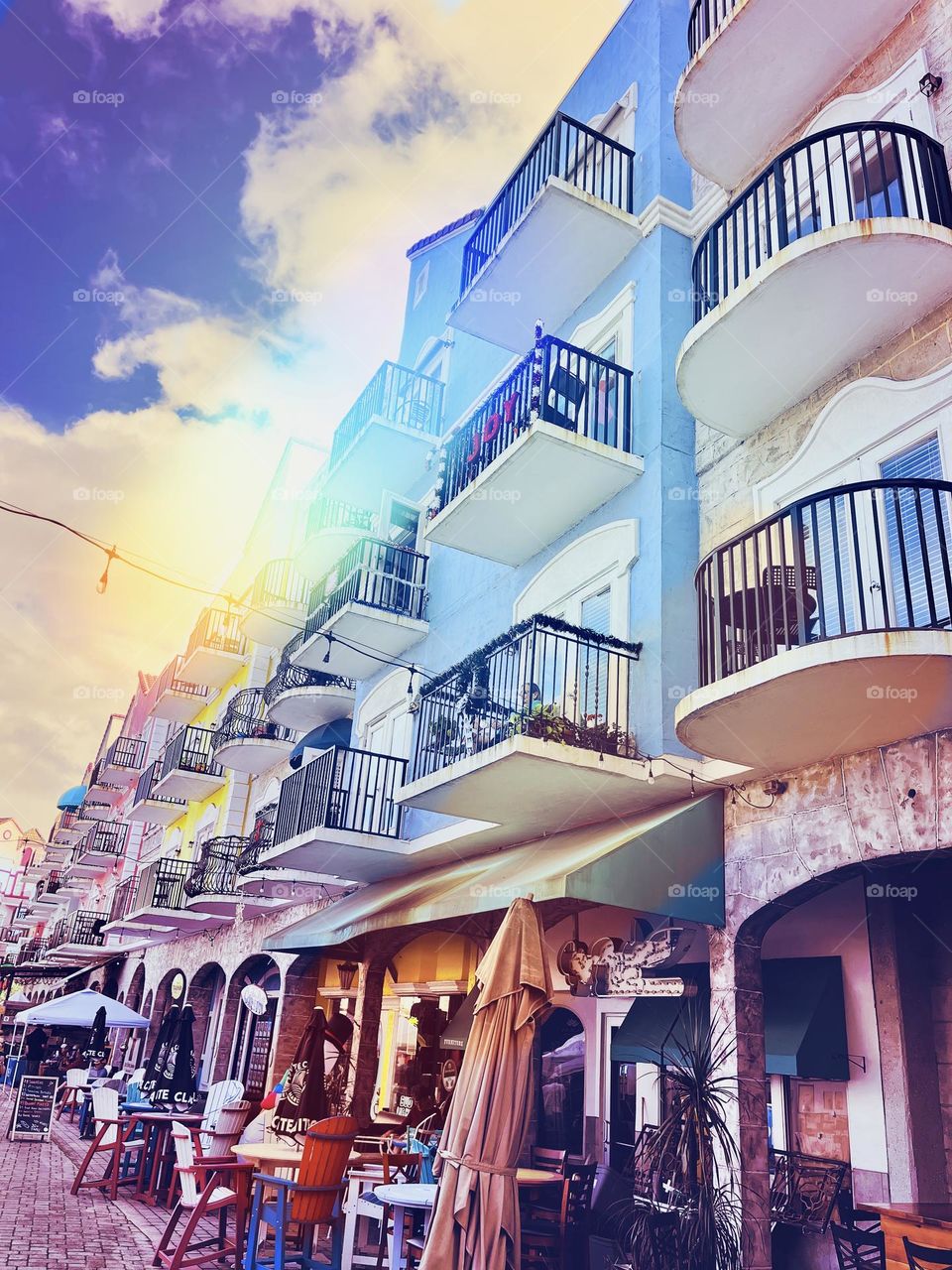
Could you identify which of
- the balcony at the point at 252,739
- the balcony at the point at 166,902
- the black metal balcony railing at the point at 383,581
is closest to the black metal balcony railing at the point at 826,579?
the black metal balcony railing at the point at 383,581

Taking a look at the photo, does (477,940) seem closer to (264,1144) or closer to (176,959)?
(264,1144)

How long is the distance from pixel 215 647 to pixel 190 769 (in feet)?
12.3

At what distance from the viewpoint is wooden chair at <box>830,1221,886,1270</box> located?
24.8 ft

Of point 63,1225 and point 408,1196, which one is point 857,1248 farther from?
point 63,1225

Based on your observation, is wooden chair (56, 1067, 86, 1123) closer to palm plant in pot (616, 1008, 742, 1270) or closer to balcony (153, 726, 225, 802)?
balcony (153, 726, 225, 802)

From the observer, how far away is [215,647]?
90.9 feet

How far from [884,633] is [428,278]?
17.2 meters

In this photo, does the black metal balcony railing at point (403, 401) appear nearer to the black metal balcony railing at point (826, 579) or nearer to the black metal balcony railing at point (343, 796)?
the black metal balcony railing at point (343, 796)

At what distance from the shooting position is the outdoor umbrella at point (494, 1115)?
6094 millimetres

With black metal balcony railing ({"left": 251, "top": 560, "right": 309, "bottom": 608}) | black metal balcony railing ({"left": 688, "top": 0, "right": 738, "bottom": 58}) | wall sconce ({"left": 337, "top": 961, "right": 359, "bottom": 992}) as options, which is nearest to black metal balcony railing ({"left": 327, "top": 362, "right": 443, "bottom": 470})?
black metal balcony railing ({"left": 251, "top": 560, "right": 309, "bottom": 608})

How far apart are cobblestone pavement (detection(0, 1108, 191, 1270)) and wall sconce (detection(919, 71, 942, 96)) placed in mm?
12230

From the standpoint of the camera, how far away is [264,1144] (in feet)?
30.2

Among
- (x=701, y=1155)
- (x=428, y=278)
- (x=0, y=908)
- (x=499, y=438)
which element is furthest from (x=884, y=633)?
(x=0, y=908)

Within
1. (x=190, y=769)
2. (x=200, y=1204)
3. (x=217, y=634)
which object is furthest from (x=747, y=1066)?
(x=217, y=634)
